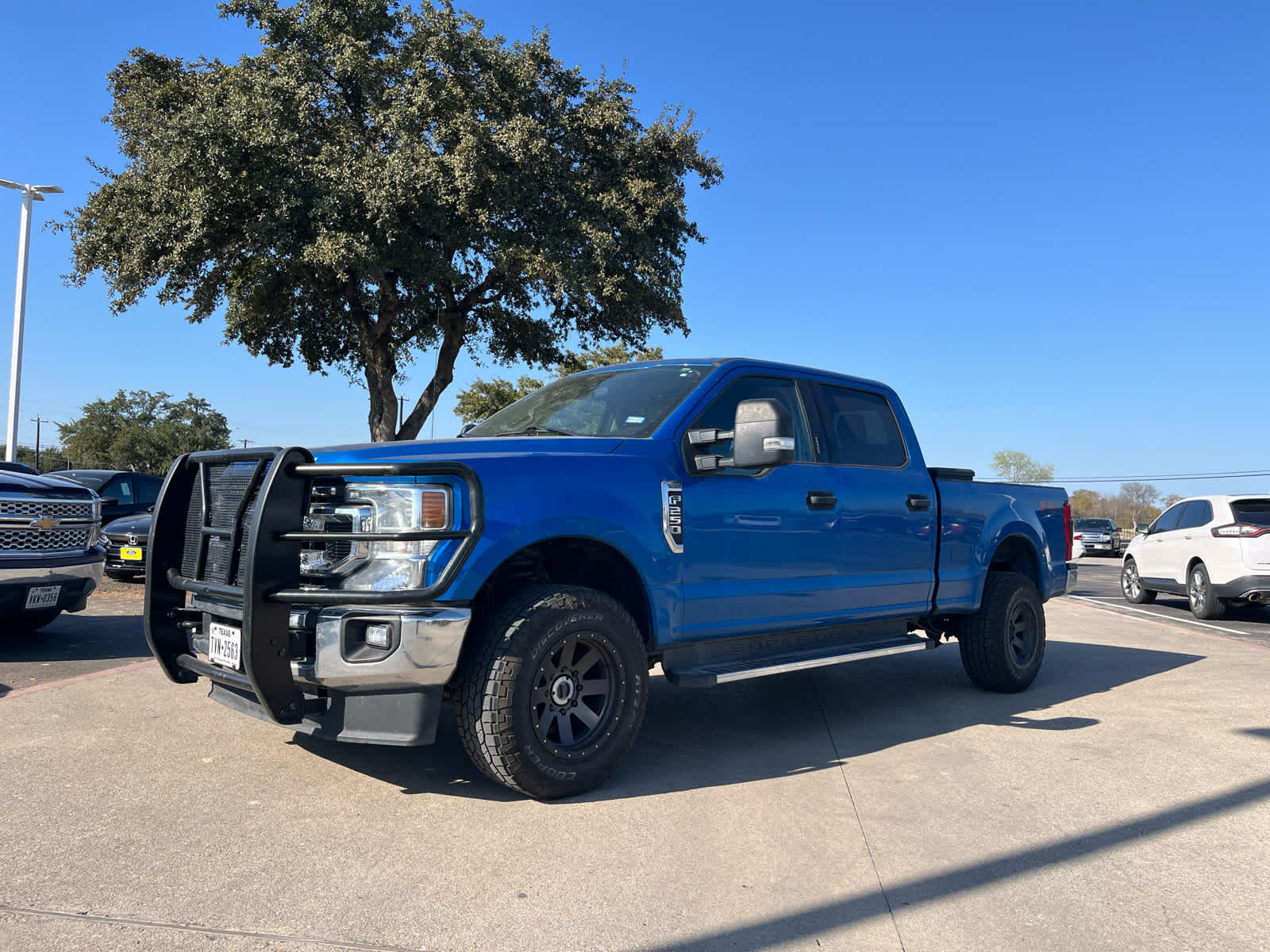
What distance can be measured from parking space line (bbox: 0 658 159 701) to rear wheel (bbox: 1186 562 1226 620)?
12.2 meters

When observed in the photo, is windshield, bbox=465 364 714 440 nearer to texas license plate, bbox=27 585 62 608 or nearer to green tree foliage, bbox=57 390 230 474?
texas license plate, bbox=27 585 62 608

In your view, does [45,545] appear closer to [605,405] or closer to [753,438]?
[605,405]

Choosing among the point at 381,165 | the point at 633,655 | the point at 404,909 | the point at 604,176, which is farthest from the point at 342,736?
the point at 604,176

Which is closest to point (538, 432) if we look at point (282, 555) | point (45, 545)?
point (282, 555)

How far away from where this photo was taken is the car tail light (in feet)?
38.1

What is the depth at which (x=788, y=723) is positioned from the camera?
5672 millimetres

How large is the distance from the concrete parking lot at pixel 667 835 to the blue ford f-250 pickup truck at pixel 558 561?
43 cm

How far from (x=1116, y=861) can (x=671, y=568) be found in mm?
2096

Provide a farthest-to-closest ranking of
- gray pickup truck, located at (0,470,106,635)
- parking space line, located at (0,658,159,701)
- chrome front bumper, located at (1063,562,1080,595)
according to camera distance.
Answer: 1. chrome front bumper, located at (1063,562,1080,595)
2. gray pickup truck, located at (0,470,106,635)
3. parking space line, located at (0,658,159,701)

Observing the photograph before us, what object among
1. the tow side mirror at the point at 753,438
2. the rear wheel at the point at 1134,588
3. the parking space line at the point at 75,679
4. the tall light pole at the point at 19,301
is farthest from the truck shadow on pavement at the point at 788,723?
the tall light pole at the point at 19,301

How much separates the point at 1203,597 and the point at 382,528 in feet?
40.2

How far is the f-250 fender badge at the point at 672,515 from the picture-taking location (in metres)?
4.39

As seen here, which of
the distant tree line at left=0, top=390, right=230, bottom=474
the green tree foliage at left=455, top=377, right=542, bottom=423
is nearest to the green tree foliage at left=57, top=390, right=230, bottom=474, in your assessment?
the distant tree line at left=0, top=390, right=230, bottom=474

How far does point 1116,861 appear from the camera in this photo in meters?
3.45
